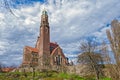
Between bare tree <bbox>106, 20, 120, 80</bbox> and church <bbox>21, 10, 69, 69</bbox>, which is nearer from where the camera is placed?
bare tree <bbox>106, 20, 120, 80</bbox>

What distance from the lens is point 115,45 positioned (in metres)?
23.2

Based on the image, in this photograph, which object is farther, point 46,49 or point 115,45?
point 46,49

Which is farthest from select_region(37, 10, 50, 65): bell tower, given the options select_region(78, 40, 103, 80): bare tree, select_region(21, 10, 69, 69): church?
select_region(78, 40, 103, 80): bare tree

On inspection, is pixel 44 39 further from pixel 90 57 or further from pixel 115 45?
pixel 115 45

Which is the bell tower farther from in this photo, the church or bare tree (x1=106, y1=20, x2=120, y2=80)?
bare tree (x1=106, y1=20, x2=120, y2=80)

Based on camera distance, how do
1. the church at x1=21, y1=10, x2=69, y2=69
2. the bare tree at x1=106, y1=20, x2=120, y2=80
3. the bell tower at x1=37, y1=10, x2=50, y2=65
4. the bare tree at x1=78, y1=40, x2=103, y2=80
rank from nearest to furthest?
1. the bare tree at x1=106, y1=20, x2=120, y2=80
2. the bare tree at x1=78, y1=40, x2=103, y2=80
3. the church at x1=21, y1=10, x2=69, y2=69
4. the bell tower at x1=37, y1=10, x2=50, y2=65

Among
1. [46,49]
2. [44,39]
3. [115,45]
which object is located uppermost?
[44,39]

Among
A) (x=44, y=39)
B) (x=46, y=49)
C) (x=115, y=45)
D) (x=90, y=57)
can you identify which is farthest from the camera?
(x=44, y=39)

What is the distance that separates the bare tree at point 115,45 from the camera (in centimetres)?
2212

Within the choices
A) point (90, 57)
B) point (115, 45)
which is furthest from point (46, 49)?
point (115, 45)

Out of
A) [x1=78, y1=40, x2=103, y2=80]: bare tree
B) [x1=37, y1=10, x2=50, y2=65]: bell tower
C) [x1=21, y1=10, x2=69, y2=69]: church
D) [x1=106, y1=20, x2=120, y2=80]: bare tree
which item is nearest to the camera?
[x1=106, y1=20, x2=120, y2=80]: bare tree

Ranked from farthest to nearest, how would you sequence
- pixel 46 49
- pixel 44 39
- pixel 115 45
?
pixel 44 39, pixel 46 49, pixel 115 45

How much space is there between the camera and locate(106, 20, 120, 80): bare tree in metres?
22.1

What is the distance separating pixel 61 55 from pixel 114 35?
221 feet
